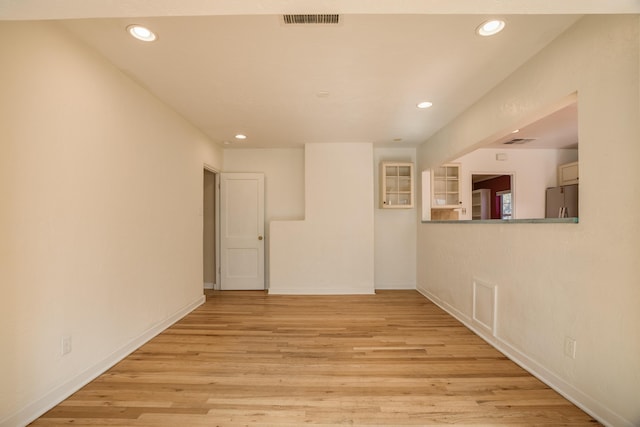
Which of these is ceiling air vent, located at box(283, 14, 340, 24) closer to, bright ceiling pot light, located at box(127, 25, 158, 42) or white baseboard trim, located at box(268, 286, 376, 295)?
bright ceiling pot light, located at box(127, 25, 158, 42)

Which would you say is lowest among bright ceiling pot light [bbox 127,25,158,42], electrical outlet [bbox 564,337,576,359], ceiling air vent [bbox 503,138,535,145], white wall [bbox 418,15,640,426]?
electrical outlet [bbox 564,337,576,359]

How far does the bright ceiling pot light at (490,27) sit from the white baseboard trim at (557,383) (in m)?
2.45

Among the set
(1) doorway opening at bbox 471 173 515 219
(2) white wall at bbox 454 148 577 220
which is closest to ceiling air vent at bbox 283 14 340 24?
(2) white wall at bbox 454 148 577 220

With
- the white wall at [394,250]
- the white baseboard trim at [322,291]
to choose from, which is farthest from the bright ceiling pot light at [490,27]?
the white baseboard trim at [322,291]

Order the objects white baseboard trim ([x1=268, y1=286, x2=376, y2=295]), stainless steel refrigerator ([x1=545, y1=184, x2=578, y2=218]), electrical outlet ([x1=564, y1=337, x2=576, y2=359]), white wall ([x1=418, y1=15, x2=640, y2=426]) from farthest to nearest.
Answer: white baseboard trim ([x1=268, y1=286, x2=376, y2=295])
stainless steel refrigerator ([x1=545, y1=184, x2=578, y2=218])
electrical outlet ([x1=564, y1=337, x2=576, y2=359])
white wall ([x1=418, y1=15, x2=640, y2=426])

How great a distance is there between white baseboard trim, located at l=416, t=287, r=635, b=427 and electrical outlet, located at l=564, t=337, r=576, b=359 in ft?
0.67

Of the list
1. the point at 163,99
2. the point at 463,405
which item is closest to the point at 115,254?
the point at 163,99

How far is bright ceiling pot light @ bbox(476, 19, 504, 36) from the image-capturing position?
1878 mm

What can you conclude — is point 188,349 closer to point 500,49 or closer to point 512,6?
point 512,6

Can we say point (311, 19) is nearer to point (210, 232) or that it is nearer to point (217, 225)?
point (217, 225)

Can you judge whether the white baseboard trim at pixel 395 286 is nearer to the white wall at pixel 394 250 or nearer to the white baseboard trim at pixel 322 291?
the white wall at pixel 394 250

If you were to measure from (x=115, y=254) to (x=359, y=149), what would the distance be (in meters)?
3.75

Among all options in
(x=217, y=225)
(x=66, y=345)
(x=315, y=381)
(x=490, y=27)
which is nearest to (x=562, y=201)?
(x=490, y=27)

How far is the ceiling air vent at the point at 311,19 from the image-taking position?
1819 millimetres
